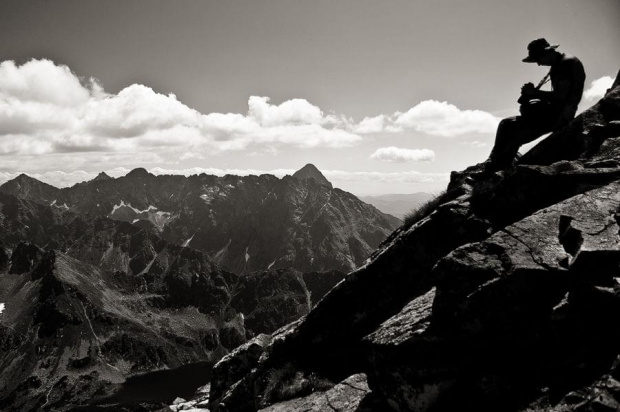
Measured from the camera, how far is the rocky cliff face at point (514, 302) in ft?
32.6

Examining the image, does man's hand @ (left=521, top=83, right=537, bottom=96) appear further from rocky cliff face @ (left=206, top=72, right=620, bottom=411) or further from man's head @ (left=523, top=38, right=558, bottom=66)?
rocky cliff face @ (left=206, top=72, right=620, bottom=411)

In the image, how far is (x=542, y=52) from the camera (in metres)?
17.5

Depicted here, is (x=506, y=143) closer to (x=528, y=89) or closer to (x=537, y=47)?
(x=528, y=89)

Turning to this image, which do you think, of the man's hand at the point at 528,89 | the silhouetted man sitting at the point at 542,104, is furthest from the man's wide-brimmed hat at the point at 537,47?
the man's hand at the point at 528,89

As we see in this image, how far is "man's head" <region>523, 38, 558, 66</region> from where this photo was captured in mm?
17438

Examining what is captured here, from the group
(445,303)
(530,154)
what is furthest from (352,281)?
(530,154)

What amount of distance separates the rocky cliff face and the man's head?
3079 mm

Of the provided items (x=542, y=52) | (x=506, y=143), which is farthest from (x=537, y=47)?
(x=506, y=143)

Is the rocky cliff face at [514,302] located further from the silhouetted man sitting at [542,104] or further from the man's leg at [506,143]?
the man's leg at [506,143]

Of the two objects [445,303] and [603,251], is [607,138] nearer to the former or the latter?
[603,251]

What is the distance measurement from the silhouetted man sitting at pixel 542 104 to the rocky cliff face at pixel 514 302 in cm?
90

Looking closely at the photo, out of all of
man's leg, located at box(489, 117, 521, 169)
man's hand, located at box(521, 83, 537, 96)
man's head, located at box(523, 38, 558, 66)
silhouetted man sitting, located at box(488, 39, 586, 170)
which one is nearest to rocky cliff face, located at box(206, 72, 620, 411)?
silhouetted man sitting, located at box(488, 39, 586, 170)

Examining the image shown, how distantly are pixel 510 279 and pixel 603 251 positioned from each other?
2585 mm

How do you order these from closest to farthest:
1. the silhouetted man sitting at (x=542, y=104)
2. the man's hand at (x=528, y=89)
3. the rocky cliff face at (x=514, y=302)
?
the rocky cliff face at (x=514, y=302), the silhouetted man sitting at (x=542, y=104), the man's hand at (x=528, y=89)
